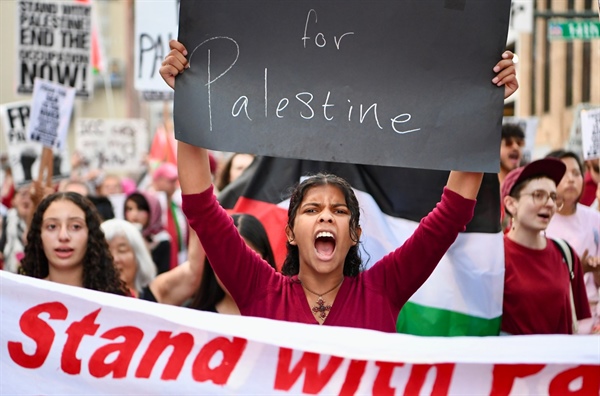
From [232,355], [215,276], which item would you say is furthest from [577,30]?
[232,355]

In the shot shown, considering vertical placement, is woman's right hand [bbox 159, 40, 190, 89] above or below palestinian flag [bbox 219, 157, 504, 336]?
above

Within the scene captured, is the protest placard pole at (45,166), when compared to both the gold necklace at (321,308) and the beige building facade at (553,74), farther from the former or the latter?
the beige building facade at (553,74)

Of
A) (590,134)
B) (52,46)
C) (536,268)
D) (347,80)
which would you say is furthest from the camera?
(52,46)

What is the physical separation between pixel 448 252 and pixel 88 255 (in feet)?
5.51

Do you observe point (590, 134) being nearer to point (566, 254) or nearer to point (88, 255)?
point (566, 254)

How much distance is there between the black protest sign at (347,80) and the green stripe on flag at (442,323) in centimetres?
187

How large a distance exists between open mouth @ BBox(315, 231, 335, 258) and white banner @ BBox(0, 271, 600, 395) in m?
0.43

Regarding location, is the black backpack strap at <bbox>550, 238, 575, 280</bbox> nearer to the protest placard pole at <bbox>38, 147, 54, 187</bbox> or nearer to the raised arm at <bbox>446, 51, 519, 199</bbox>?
the raised arm at <bbox>446, 51, 519, 199</bbox>

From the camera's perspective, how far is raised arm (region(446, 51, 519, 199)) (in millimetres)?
3297

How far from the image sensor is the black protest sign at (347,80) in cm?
334

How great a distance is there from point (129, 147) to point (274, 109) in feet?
39.7

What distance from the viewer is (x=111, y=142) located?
49.8ft

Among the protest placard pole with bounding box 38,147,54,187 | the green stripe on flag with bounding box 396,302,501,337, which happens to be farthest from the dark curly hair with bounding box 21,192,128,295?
the protest placard pole with bounding box 38,147,54,187

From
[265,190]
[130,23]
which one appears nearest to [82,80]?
[265,190]
